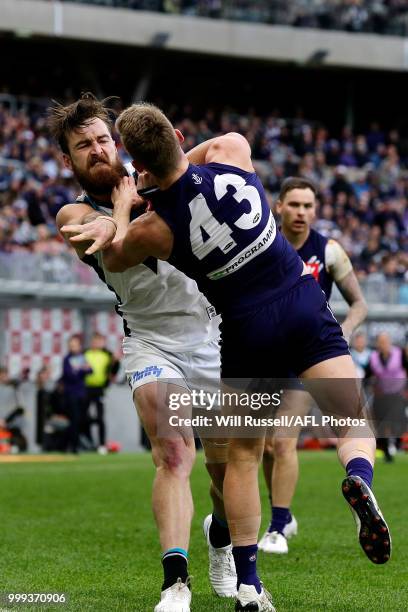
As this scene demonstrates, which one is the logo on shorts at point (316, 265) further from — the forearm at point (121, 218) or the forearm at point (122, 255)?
the forearm at point (122, 255)

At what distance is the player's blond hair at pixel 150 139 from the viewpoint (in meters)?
5.11

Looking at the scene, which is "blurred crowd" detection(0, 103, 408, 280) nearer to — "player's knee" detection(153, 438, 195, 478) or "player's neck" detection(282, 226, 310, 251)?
"player's neck" detection(282, 226, 310, 251)

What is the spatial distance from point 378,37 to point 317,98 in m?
4.44

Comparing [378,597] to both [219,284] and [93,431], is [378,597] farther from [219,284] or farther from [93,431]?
[93,431]

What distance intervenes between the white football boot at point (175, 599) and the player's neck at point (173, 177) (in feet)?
5.73

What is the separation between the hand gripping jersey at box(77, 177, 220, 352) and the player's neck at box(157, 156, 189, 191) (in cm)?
84

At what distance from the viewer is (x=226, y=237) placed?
5.29m

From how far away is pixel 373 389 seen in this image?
19469mm

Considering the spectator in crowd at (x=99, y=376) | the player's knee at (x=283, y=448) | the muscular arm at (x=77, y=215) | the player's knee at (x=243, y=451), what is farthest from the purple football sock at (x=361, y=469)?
the spectator in crowd at (x=99, y=376)

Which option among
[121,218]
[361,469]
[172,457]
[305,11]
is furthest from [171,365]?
[305,11]

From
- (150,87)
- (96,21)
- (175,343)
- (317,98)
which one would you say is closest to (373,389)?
(175,343)

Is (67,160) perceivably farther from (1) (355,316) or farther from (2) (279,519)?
(2) (279,519)

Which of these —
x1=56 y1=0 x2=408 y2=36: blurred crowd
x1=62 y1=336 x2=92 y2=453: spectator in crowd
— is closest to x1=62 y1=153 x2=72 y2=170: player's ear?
x1=62 y1=336 x2=92 y2=453: spectator in crowd

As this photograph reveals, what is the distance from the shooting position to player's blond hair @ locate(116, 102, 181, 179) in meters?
5.11
